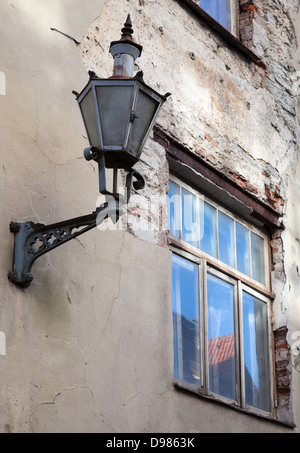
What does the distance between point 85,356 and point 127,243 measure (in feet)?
2.77

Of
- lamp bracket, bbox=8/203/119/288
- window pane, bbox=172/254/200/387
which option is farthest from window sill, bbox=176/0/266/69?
lamp bracket, bbox=8/203/119/288

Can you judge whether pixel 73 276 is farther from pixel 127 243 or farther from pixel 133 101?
pixel 133 101

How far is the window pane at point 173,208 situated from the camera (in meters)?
6.15

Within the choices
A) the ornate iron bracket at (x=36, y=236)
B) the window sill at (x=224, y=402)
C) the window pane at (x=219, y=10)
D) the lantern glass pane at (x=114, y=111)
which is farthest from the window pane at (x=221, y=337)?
the window pane at (x=219, y=10)

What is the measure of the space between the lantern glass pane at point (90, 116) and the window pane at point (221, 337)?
214cm

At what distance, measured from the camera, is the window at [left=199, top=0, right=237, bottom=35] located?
7433 mm

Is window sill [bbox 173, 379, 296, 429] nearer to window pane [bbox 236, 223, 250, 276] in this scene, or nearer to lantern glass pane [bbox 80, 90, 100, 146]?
window pane [bbox 236, 223, 250, 276]

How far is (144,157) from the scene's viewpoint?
5914 millimetres

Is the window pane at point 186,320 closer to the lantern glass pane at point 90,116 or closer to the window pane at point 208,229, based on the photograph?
the window pane at point 208,229

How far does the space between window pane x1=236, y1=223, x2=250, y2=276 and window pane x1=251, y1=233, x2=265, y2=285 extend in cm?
9

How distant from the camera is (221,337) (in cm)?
634

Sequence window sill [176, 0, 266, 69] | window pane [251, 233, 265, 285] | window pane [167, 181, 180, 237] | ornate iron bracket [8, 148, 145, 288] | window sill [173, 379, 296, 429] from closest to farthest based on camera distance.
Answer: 1. ornate iron bracket [8, 148, 145, 288]
2. window sill [173, 379, 296, 429]
3. window pane [167, 181, 180, 237]
4. window sill [176, 0, 266, 69]
5. window pane [251, 233, 265, 285]

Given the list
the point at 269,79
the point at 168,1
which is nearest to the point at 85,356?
the point at 168,1

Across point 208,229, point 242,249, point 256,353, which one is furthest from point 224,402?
point 242,249
